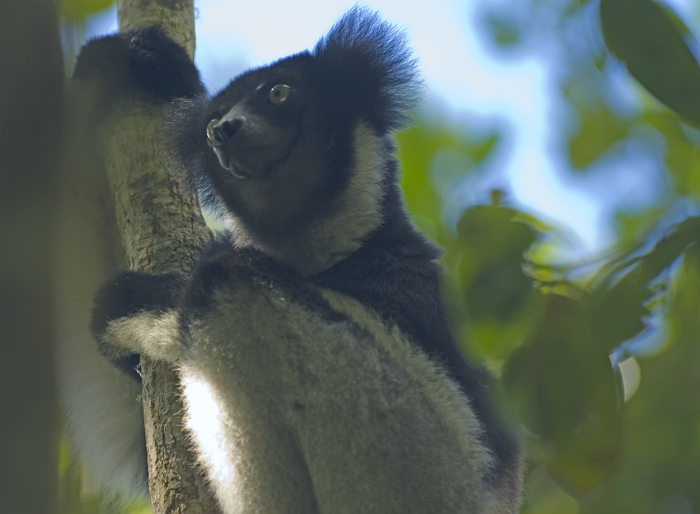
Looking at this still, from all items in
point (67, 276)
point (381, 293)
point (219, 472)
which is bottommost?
point (219, 472)

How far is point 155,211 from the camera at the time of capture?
3.41m

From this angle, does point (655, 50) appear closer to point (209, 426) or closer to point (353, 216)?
point (209, 426)

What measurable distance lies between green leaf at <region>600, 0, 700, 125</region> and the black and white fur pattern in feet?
7.22

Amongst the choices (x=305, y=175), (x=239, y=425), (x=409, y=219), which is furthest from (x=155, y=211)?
(x=409, y=219)

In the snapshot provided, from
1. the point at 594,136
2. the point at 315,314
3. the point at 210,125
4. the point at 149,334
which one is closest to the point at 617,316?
the point at 594,136

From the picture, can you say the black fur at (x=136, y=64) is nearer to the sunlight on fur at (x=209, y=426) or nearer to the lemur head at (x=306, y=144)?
the lemur head at (x=306, y=144)

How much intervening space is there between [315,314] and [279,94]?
4.43ft

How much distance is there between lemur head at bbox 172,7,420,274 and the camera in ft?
12.5

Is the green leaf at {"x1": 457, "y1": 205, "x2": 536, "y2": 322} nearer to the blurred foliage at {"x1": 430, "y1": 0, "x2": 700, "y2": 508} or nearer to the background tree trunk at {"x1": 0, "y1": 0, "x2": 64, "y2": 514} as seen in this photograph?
the blurred foliage at {"x1": 430, "y1": 0, "x2": 700, "y2": 508}

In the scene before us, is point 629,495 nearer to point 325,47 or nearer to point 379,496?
point 379,496

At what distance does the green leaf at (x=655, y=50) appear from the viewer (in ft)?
3.21

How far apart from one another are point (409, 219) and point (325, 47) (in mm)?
1157

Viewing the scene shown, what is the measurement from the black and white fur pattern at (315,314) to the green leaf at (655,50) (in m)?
2.20

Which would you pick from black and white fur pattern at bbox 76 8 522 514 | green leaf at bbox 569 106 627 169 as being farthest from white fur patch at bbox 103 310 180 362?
green leaf at bbox 569 106 627 169
